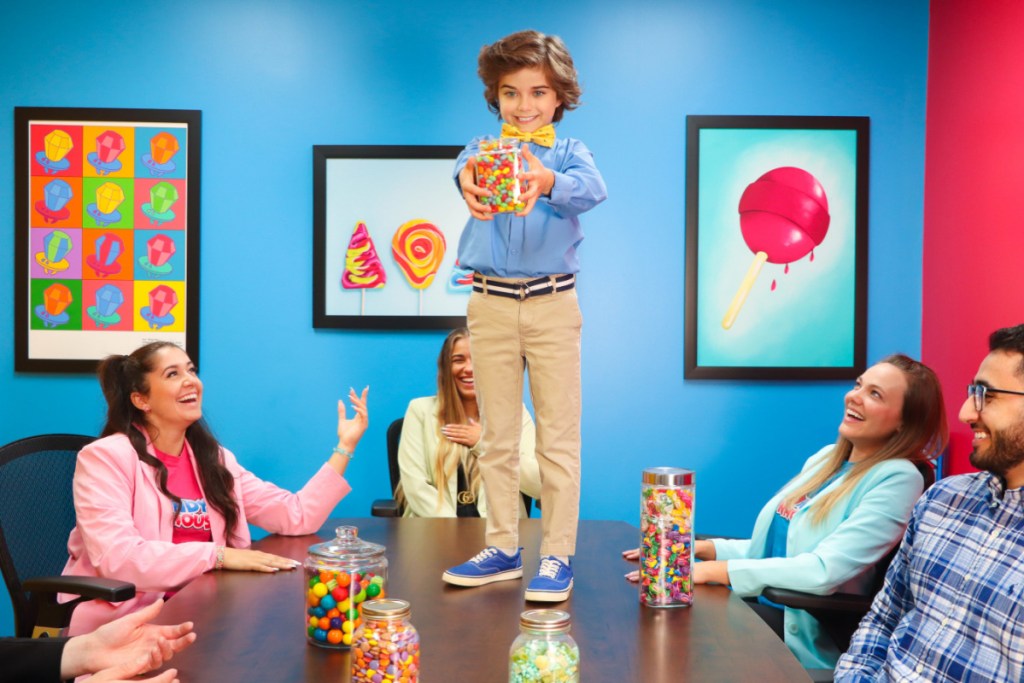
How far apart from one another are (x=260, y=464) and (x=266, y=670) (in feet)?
7.57

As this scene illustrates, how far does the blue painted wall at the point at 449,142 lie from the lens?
361 cm

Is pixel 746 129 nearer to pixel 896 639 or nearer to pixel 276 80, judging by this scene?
pixel 276 80

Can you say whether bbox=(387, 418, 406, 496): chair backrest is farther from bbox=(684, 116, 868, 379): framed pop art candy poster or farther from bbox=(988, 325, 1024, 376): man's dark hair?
bbox=(988, 325, 1024, 376): man's dark hair

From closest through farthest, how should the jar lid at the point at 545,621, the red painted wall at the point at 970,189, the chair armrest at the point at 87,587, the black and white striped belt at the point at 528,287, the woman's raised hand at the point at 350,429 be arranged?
the jar lid at the point at 545,621, the black and white striped belt at the point at 528,287, the chair armrest at the point at 87,587, the woman's raised hand at the point at 350,429, the red painted wall at the point at 970,189

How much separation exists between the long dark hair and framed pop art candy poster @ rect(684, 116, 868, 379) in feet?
5.80

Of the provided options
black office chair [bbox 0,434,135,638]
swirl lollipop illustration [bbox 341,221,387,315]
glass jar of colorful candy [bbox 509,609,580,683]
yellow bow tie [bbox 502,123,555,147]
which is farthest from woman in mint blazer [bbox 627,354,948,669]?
swirl lollipop illustration [bbox 341,221,387,315]

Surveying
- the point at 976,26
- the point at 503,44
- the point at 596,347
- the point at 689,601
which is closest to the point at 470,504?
the point at 596,347

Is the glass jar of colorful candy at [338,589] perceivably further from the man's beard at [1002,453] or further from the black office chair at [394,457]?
→ the black office chair at [394,457]

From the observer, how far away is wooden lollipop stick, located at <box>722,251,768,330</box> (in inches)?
142

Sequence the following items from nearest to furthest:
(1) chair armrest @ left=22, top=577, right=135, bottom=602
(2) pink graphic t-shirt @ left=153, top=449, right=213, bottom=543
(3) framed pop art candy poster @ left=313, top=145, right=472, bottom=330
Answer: (1) chair armrest @ left=22, top=577, right=135, bottom=602
(2) pink graphic t-shirt @ left=153, top=449, right=213, bottom=543
(3) framed pop art candy poster @ left=313, top=145, right=472, bottom=330

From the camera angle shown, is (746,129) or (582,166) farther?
(746,129)

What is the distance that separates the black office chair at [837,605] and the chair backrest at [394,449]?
63.5 inches

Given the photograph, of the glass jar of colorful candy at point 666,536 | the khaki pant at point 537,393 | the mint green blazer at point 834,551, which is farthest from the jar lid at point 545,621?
the mint green blazer at point 834,551

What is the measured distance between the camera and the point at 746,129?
11.8 ft
